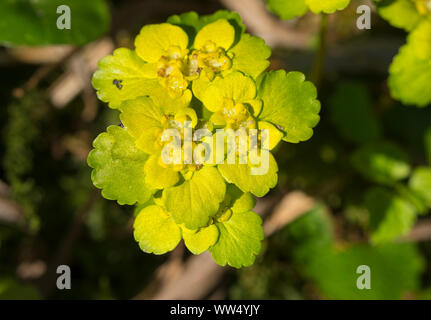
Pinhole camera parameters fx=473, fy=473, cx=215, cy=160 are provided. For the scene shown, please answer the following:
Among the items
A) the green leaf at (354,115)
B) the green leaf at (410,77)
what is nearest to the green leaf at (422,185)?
the green leaf at (354,115)

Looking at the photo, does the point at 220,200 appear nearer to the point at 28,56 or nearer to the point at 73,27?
the point at 73,27

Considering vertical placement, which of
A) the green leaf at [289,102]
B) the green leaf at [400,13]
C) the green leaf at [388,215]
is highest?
the green leaf at [400,13]

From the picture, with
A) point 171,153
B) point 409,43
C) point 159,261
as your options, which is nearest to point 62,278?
point 159,261

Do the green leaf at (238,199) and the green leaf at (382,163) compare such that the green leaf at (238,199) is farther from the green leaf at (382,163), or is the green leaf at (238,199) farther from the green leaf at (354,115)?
the green leaf at (354,115)

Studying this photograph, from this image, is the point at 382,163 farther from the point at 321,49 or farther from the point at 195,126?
the point at 195,126

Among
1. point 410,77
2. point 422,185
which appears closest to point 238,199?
point 410,77

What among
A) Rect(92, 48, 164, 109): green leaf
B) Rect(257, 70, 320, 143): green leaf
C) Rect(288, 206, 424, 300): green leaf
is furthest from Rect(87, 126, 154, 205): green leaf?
Rect(288, 206, 424, 300): green leaf
